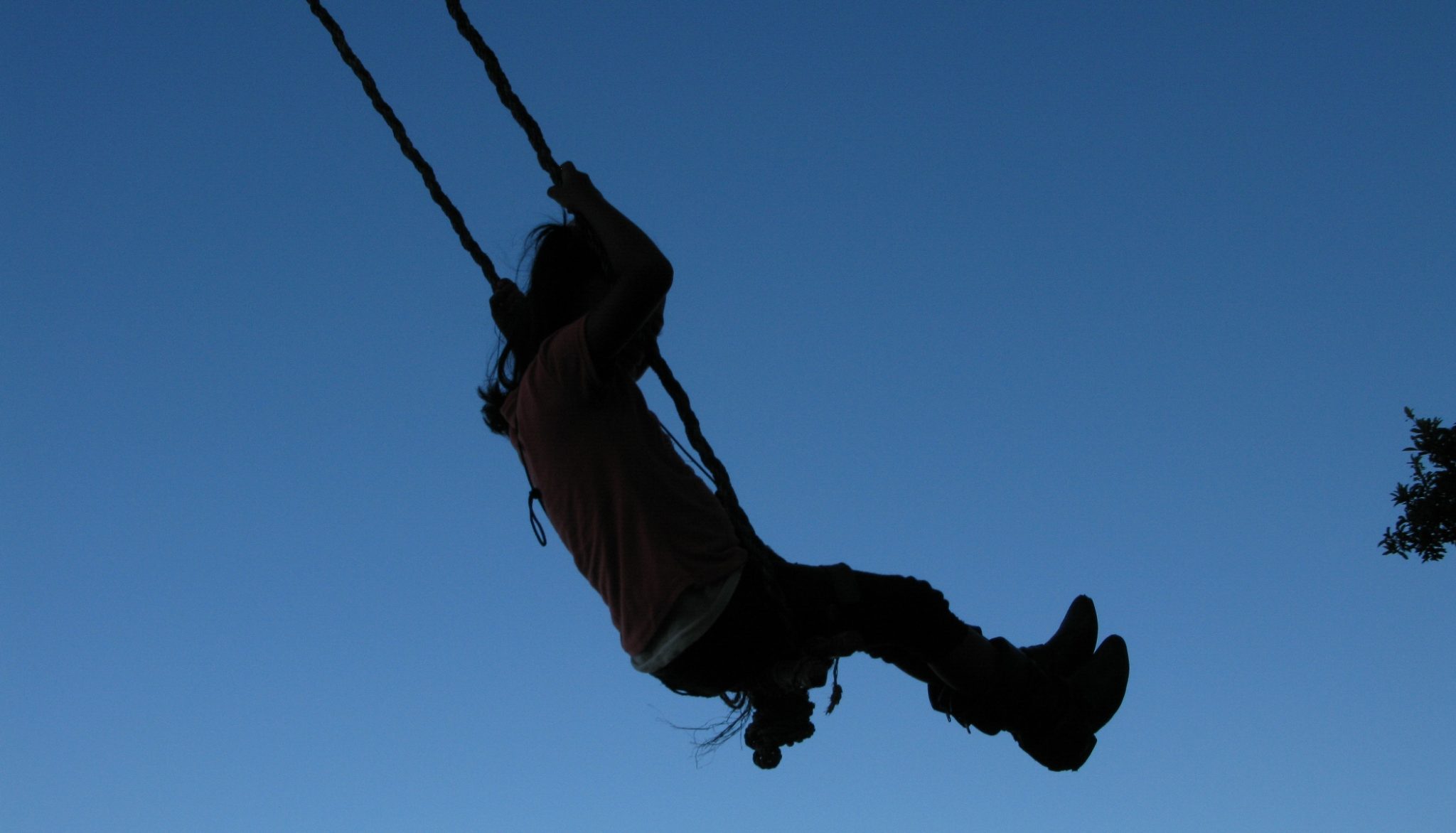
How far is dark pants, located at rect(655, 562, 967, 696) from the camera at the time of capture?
9.30 feet

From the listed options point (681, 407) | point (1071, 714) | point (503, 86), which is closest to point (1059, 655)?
point (1071, 714)

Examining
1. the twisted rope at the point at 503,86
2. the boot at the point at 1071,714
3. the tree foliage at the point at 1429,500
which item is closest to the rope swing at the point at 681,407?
the twisted rope at the point at 503,86

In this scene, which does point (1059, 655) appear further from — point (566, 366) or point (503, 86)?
point (503, 86)

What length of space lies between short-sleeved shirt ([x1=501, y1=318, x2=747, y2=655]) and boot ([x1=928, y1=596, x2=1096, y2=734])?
3.10 feet

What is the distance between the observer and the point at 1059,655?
140 inches

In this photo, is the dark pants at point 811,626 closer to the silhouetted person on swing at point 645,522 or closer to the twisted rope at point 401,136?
the silhouetted person on swing at point 645,522

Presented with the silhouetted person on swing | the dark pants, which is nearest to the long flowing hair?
the silhouetted person on swing

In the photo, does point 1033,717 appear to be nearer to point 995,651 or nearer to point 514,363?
point 995,651

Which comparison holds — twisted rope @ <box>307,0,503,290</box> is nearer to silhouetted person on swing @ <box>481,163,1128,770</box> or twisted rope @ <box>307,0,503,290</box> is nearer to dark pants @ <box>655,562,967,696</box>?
silhouetted person on swing @ <box>481,163,1128,770</box>

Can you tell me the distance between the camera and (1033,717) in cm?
336

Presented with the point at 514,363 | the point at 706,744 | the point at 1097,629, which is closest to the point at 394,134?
the point at 514,363

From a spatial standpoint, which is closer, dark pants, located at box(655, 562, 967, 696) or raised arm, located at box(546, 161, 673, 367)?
raised arm, located at box(546, 161, 673, 367)

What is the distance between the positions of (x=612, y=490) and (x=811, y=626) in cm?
64

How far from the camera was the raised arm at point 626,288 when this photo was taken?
2.55 metres
